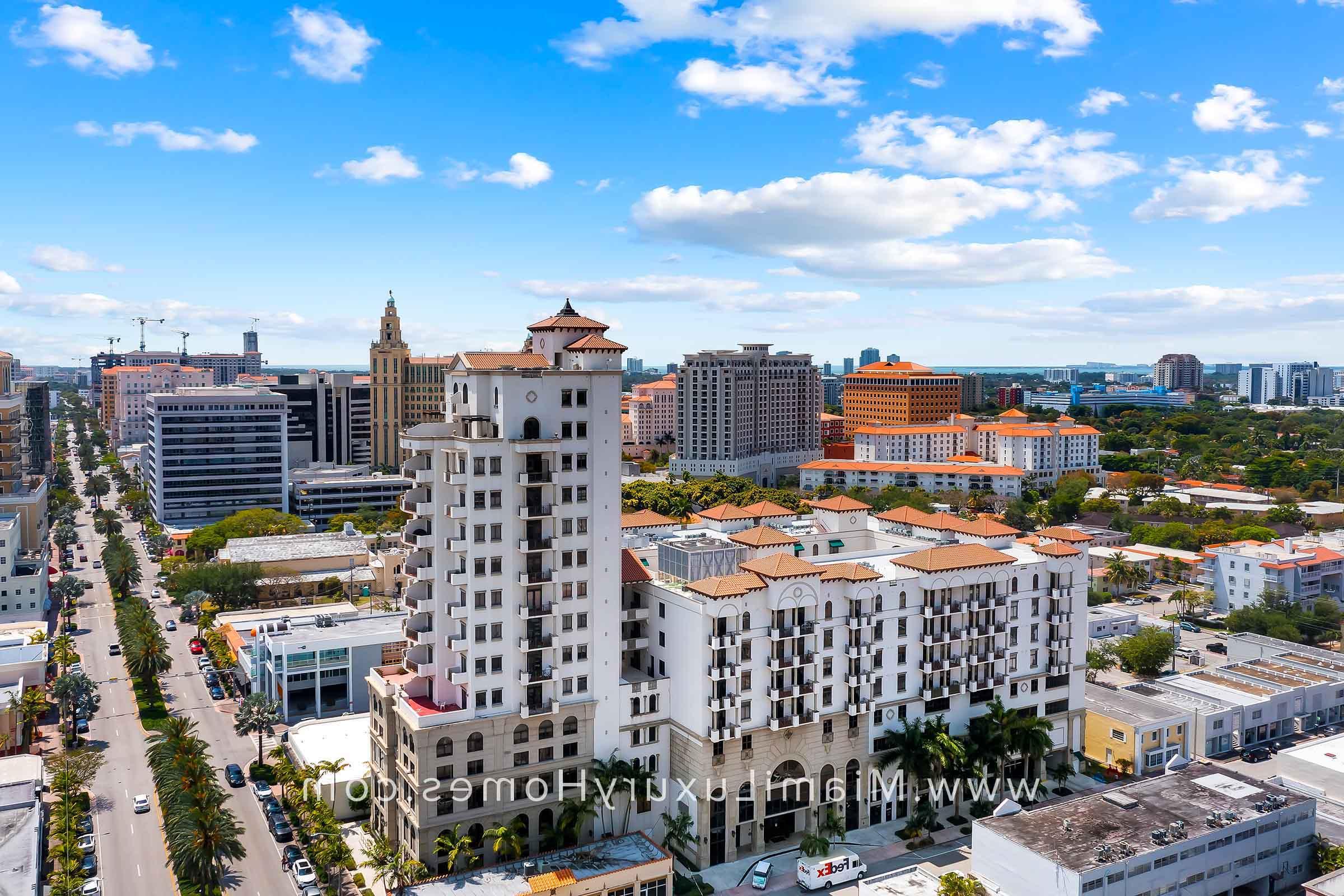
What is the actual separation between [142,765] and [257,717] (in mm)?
9236

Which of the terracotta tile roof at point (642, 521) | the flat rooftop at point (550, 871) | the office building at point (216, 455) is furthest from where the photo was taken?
the office building at point (216, 455)

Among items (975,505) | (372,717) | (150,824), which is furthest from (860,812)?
(975,505)

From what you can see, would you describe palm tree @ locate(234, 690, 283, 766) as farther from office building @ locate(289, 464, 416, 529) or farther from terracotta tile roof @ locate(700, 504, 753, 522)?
office building @ locate(289, 464, 416, 529)

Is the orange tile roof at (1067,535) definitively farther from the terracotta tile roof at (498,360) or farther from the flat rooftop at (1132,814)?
the terracotta tile roof at (498,360)

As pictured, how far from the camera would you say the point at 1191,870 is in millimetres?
54031

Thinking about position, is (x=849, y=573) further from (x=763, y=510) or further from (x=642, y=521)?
(x=642, y=521)

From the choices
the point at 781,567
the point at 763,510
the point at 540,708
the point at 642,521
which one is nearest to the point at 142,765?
the point at 540,708

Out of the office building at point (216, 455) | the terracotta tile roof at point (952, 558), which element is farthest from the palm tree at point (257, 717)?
the office building at point (216, 455)

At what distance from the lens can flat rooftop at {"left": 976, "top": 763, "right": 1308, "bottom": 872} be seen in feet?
173

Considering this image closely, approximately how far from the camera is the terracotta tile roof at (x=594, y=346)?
61.4 meters

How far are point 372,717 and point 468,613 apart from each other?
13672 mm

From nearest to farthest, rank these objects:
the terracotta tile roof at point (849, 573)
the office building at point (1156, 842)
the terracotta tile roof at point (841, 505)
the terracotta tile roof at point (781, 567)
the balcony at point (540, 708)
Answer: the office building at point (1156, 842) < the balcony at point (540, 708) < the terracotta tile roof at point (781, 567) < the terracotta tile roof at point (849, 573) < the terracotta tile roof at point (841, 505)

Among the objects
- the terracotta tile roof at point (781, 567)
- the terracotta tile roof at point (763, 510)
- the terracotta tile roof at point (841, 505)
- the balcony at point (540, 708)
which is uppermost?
the terracotta tile roof at point (841, 505)

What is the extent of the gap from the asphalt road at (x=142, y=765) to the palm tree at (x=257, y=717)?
1.75 metres
